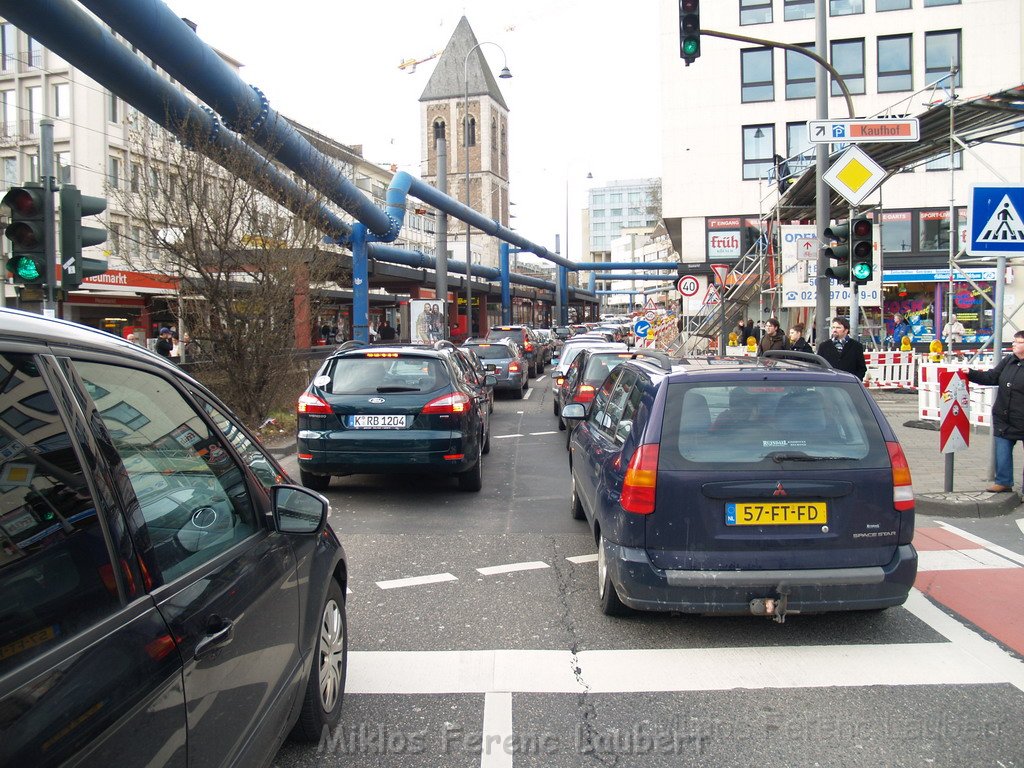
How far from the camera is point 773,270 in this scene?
81.8 ft

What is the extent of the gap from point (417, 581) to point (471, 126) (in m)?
106

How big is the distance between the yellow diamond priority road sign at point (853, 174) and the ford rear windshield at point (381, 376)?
6.13m

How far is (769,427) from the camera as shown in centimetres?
486

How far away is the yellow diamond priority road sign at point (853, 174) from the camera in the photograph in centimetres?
1151

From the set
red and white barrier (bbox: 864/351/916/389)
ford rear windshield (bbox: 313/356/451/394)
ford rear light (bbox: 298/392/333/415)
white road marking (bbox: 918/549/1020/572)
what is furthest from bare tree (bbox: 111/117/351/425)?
red and white barrier (bbox: 864/351/916/389)

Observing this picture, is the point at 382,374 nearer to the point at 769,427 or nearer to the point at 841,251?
the point at 769,427

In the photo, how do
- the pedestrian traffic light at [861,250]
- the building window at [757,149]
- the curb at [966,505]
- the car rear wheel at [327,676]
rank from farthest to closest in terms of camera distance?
the building window at [757,149] → the pedestrian traffic light at [861,250] → the curb at [966,505] → the car rear wheel at [327,676]

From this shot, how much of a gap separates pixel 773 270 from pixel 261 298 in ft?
53.3

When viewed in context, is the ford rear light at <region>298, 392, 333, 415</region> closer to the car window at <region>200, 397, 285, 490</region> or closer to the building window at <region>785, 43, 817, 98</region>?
the car window at <region>200, 397, 285, 490</region>

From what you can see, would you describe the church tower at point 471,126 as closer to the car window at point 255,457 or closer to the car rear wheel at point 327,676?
the car window at point 255,457

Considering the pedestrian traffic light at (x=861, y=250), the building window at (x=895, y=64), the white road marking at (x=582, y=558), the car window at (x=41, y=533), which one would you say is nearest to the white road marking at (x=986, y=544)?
the white road marking at (x=582, y=558)

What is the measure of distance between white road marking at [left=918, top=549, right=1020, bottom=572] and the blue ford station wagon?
1.95 m

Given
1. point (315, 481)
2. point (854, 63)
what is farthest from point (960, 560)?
point (854, 63)

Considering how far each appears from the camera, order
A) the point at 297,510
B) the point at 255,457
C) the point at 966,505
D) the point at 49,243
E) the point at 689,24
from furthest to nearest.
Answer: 1. the point at 689,24
2. the point at 966,505
3. the point at 49,243
4. the point at 255,457
5. the point at 297,510
